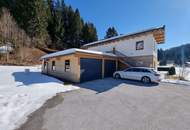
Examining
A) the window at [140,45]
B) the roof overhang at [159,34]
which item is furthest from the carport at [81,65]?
the roof overhang at [159,34]

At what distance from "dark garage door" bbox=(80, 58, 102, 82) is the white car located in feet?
8.15

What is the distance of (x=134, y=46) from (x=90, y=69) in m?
7.63

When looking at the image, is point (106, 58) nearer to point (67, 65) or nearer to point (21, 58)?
point (67, 65)

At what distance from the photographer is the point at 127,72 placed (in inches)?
570

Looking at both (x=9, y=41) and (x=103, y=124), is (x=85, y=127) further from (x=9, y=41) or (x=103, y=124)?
(x=9, y=41)

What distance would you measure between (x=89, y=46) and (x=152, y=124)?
22146mm

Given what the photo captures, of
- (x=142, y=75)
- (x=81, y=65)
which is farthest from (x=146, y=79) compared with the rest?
(x=81, y=65)

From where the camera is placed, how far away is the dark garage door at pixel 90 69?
13156 mm

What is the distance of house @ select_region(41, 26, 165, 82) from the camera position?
517 inches

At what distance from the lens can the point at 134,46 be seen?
18047 mm

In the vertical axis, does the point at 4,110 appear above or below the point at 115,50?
below

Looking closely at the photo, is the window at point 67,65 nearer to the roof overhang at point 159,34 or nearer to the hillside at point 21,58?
the roof overhang at point 159,34

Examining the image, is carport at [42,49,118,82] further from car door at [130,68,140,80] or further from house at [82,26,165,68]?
car door at [130,68,140,80]

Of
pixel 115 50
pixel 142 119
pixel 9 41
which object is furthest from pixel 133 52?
pixel 9 41
